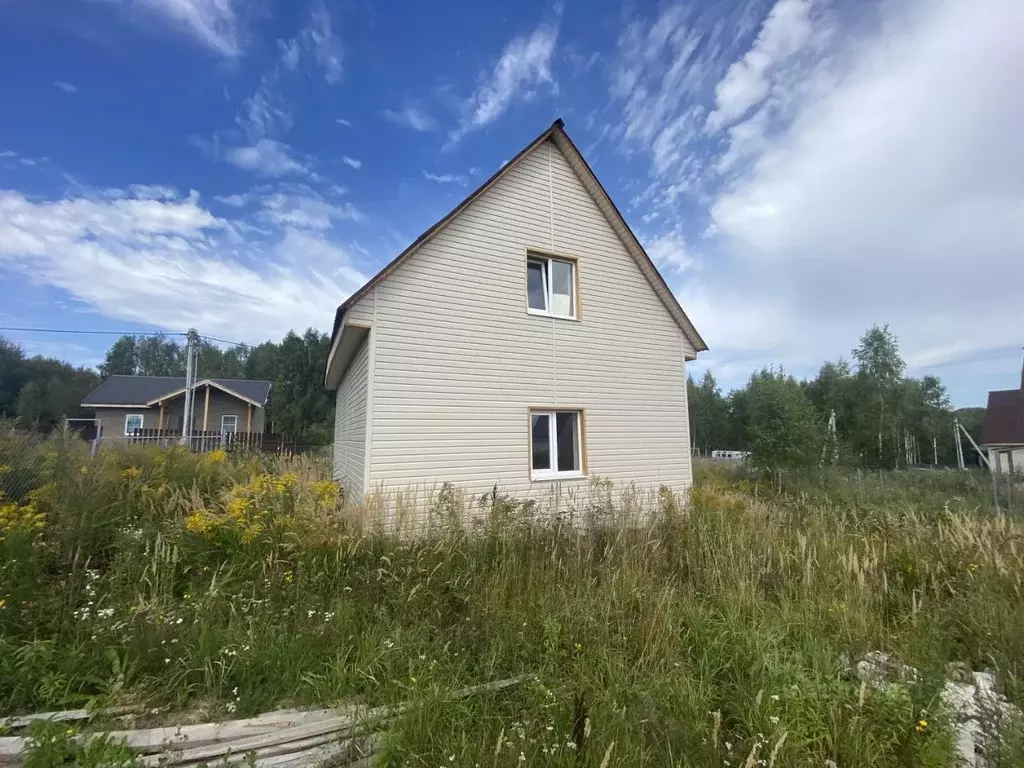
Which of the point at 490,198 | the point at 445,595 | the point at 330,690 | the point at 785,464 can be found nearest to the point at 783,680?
the point at 445,595

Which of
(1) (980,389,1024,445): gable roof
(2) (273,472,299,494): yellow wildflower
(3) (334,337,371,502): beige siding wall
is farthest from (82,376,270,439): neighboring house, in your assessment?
(1) (980,389,1024,445): gable roof

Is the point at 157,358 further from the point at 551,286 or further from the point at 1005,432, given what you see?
the point at 1005,432

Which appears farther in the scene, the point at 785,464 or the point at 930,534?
the point at 785,464

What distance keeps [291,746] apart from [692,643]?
2.89m

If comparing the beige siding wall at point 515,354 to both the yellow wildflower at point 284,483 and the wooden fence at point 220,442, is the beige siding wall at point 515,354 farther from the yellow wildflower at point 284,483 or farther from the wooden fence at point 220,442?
the wooden fence at point 220,442

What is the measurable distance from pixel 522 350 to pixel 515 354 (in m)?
0.19

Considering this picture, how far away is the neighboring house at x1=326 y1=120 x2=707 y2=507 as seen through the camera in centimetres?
792

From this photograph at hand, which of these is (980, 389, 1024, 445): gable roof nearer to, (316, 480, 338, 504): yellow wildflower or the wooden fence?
(316, 480, 338, 504): yellow wildflower

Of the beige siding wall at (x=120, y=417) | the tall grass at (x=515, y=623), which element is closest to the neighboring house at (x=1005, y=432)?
the tall grass at (x=515, y=623)

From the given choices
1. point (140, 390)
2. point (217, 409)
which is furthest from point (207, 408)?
point (140, 390)

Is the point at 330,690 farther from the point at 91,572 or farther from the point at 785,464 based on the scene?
the point at 785,464

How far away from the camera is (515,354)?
29.7 ft

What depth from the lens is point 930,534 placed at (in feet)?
17.6

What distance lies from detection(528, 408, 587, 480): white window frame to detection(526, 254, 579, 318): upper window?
211 centimetres
